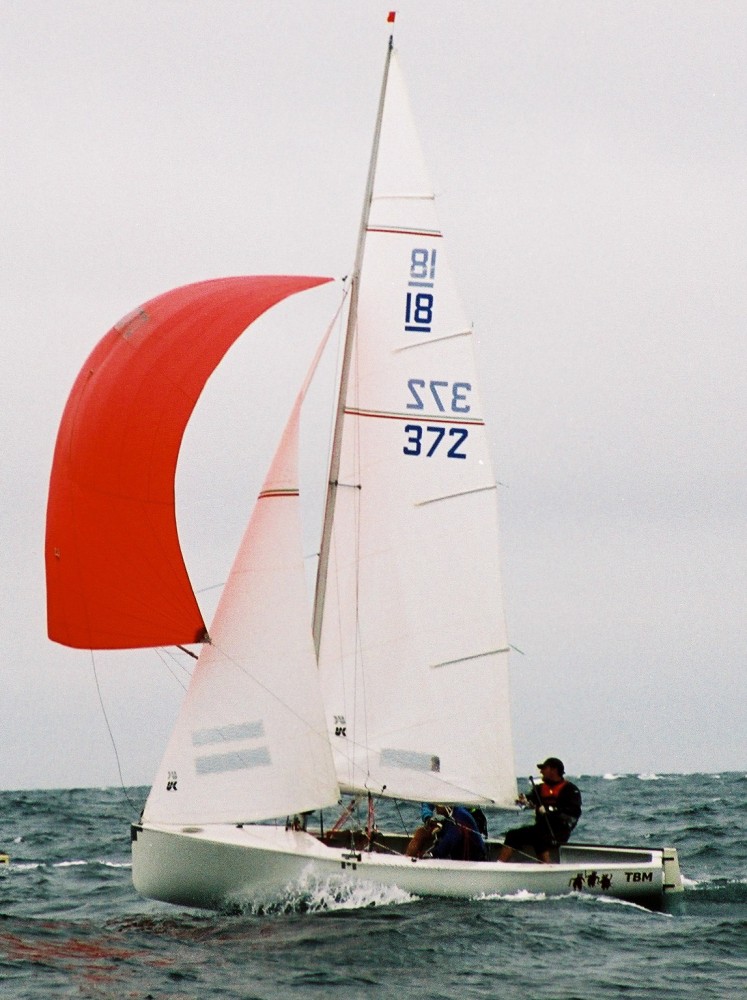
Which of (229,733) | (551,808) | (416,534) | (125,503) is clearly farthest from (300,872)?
(125,503)

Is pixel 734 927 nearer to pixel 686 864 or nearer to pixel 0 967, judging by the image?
pixel 686 864

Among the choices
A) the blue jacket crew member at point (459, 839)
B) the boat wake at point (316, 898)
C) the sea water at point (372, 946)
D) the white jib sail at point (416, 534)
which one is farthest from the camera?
the white jib sail at point (416, 534)

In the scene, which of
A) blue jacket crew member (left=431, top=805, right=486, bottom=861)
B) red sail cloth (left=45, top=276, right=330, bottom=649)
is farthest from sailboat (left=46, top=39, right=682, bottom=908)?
blue jacket crew member (left=431, top=805, right=486, bottom=861)

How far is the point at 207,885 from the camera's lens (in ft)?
43.5

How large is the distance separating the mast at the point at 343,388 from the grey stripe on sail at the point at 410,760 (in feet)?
4.10

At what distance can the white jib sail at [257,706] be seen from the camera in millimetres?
13500

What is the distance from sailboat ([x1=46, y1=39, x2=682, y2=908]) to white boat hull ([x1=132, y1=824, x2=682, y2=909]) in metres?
0.02

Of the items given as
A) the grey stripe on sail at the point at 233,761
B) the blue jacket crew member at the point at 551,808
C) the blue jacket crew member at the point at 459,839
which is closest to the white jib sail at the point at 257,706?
the grey stripe on sail at the point at 233,761

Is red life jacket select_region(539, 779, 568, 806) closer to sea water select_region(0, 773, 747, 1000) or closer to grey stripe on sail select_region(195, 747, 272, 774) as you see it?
sea water select_region(0, 773, 747, 1000)

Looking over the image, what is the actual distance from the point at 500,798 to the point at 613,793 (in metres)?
22.8

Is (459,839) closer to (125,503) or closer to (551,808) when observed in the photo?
(551,808)

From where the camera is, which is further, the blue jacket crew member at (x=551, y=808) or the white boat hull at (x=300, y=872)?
the blue jacket crew member at (x=551, y=808)

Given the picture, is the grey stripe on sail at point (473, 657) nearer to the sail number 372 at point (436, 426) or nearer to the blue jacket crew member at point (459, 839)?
the blue jacket crew member at point (459, 839)

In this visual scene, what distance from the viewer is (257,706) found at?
1366 centimetres
